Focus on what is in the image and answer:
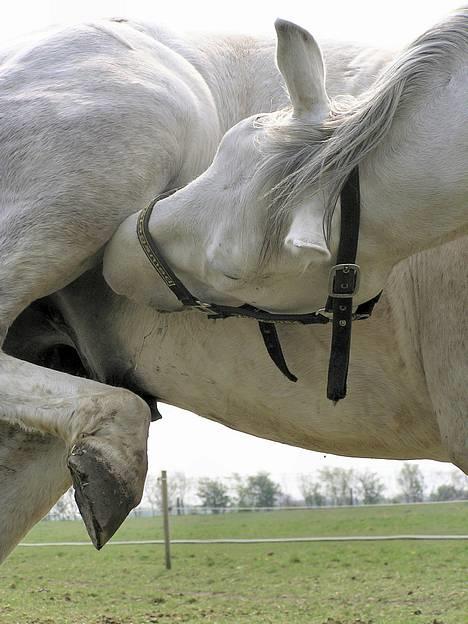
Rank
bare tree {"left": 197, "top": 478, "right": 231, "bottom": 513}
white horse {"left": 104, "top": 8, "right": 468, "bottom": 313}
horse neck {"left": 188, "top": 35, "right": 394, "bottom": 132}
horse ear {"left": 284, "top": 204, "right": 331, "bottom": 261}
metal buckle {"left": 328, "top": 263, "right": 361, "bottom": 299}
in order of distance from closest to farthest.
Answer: horse ear {"left": 284, "top": 204, "right": 331, "bottom": 261} → white horse {"left": 104, "top": 8, "right": 468, "bottom": 313} → metal buckle {"left": 328, "top": 263, "right": 361, "bottom": 299} → horse neck {"left": 188, "top": 35, "right": 394, "bottom": 132} → bare tree {"left": 197, "top": 478, "right": 231, "bottom": 513}

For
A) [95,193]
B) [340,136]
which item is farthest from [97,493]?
[340,136]

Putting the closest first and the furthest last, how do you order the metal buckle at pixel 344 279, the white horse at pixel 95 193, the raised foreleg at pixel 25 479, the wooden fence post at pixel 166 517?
the metal buckle at pixel 344 279, the white horse at pixel 95 193, the raised foreleg at pixel 25 479, the wooden fence post at pixel 166 517

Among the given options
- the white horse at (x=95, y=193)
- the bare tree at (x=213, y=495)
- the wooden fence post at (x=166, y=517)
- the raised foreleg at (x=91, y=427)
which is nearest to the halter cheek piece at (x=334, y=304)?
the white horse at (x=95, y=193)

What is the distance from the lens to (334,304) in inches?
101

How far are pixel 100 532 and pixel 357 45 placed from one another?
1.95 m

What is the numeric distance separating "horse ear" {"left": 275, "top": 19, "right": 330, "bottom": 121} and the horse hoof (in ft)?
3.65

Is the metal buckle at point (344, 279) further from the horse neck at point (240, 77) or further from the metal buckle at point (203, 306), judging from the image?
the horse neck at point (240, 77)

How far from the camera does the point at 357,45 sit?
3373mm

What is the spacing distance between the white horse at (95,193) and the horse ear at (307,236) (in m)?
0.81

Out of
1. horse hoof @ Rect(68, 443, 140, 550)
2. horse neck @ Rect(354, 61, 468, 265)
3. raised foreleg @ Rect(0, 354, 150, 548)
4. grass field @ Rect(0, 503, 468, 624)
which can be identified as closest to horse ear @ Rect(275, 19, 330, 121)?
horse neck @ Rect(354, 61, 468, 265)

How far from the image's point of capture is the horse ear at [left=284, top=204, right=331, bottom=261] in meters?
2.24

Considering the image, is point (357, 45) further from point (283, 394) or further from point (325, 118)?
point (283, 394)

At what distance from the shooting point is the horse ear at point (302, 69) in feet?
7.91

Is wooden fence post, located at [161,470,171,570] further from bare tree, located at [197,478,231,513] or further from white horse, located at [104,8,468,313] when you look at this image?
white horse, located at [104,8,468,313]
